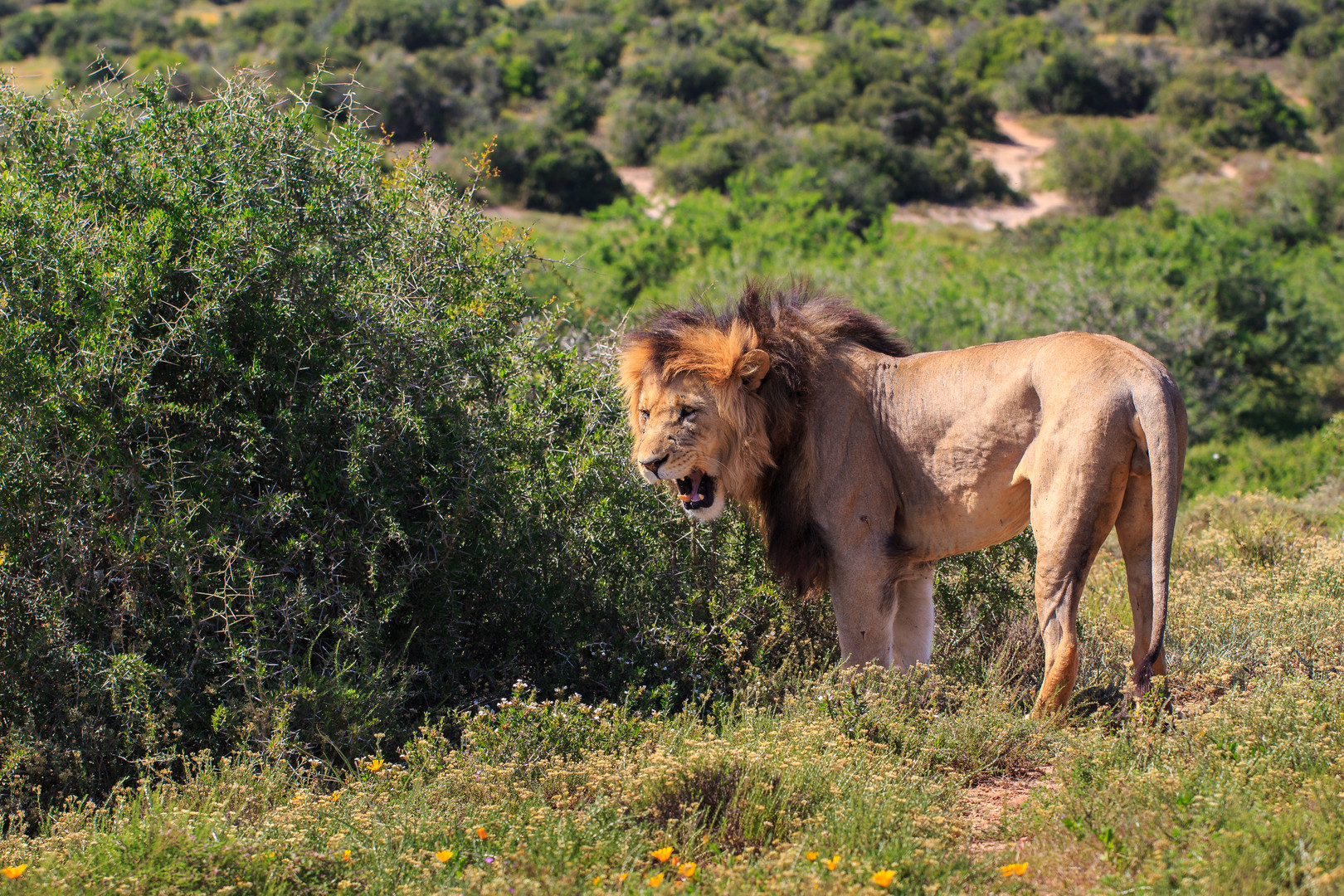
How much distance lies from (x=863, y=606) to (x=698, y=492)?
88 cm

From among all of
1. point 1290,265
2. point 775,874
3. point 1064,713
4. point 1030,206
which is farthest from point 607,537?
point 1030,206

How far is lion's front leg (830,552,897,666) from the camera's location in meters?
5.08

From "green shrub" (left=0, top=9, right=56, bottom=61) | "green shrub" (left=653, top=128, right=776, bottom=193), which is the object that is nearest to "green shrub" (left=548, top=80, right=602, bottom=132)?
"green shrub" (left=653, top=128, right=776, bottom=193)

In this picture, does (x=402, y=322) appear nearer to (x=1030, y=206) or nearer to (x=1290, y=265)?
(x=1290, y=265)

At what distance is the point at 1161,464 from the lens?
4.20 meters

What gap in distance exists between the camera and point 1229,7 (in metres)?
53.9

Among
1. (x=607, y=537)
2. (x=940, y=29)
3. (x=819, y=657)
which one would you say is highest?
(x=940, y=29)

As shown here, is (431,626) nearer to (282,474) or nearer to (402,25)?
(282,474)

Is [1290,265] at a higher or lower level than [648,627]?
higher

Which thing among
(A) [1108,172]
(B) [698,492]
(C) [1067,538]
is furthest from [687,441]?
(A) [1108,172]

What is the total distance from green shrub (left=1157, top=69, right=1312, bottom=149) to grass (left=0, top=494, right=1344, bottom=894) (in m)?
41.9

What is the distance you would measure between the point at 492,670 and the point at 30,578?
2068 millimetres

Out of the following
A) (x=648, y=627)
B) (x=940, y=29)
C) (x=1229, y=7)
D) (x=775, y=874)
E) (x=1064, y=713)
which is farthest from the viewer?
(x=940, y=29)

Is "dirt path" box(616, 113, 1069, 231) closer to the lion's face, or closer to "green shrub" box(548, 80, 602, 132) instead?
"green shrub" box(548, 80, 602, 132)
